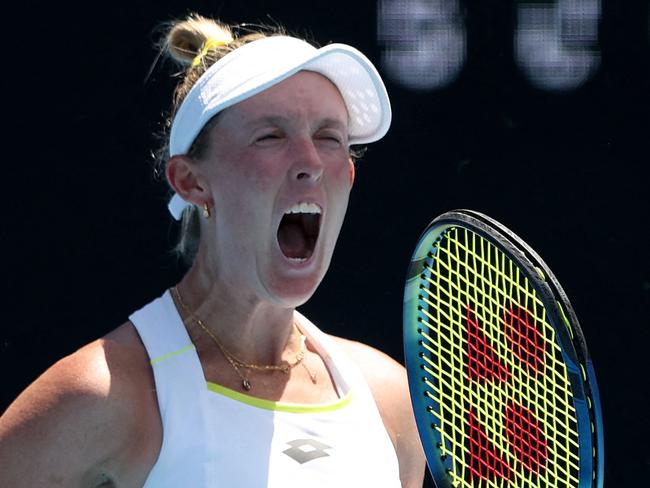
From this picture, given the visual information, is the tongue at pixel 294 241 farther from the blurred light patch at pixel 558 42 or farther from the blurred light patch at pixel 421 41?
the blurred light patch at pixel 558 42

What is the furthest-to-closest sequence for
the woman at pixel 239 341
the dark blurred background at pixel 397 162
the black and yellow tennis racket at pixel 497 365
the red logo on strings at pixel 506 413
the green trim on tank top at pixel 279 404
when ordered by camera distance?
the dark blurred background at pixel 397 162, the red logo on strings at pixel 506 413, the green trim on tank top at pixel 279 404, the woman at pixel 239 341, the black and yellow tennis racket at pixel 497 365

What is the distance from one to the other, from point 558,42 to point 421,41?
0.32 m

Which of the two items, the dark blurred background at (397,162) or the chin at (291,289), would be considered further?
the dark blurred background at (397,162)

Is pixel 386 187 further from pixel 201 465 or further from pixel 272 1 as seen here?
pixel 201 465

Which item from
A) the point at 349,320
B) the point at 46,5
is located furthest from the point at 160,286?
the point at 46,5

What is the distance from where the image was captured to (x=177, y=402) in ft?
6.89

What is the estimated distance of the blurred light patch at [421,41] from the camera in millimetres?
3113

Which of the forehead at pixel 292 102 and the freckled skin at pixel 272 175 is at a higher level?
the forehead at pixel 292 102

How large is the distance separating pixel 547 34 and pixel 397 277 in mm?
655

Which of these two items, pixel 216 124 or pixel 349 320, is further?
pixel 349 320

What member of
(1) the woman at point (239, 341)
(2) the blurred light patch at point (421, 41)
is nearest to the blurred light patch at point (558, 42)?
(2) the blurred light patch at point (421, 41)

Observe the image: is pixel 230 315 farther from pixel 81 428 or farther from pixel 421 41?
pixel 421 41

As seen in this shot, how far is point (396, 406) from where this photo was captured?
2.45 m

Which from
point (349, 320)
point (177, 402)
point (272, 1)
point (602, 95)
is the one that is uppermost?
point (272, 1)
